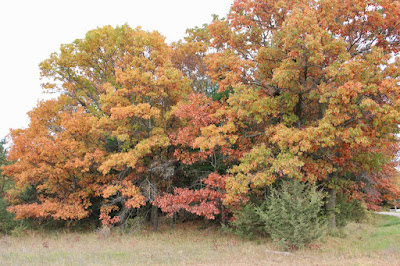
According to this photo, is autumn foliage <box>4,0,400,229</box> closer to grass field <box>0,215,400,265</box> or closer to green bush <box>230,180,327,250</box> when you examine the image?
green bush <box>230,180,327,250</box>

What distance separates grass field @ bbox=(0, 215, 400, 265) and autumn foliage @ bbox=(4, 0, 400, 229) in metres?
1.68

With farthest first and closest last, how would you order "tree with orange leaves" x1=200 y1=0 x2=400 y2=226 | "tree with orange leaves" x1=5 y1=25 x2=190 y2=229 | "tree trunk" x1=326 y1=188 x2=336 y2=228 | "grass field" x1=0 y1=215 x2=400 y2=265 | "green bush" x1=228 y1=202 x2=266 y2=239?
1. "tree with orange leaves" x1=5 y1=25 x2=190 y2=229
2. "tree trunk" x1=326 y1=188 x2=336 y2=228
3. "green bush" x1=228 y1=202 x2=266 y2=239
4. "tree with orange leaves" x1=200 y1=0 x2=400 y2=226
5. "grass field" x1=0 y1=215 x2=400 y2=265

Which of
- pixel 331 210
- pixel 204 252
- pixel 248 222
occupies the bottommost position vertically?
pixel 204 252

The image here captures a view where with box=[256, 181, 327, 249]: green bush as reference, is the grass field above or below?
below

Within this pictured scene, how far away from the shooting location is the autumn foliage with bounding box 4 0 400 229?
11.0m

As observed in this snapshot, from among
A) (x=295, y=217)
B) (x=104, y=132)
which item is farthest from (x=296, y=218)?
(x=104, y=132)

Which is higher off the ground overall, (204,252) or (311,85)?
(311,85)

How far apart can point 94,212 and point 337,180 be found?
1555cm

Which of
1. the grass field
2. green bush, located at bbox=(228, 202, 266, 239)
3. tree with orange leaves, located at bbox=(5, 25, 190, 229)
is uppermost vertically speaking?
tree with orange leaves, located at bbox=(5, 25, 190, 229)

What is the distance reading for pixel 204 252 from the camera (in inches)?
434

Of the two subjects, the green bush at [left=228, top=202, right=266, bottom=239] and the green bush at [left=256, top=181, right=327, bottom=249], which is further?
the green bush at [left=228, top=202, right=266, bottom=239]

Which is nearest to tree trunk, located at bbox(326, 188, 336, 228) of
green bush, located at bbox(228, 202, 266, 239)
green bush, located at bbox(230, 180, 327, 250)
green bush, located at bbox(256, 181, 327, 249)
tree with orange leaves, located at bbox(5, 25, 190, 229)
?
green bush, located at bbox(230, 180, 327, 250)

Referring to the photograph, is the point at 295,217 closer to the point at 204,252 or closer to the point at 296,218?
the point at 296,218

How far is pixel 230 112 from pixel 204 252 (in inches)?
237
